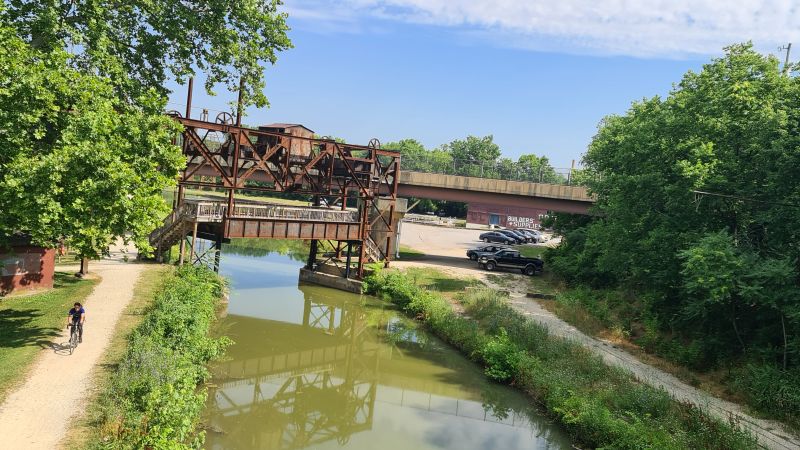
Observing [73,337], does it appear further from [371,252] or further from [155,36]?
[371,252]

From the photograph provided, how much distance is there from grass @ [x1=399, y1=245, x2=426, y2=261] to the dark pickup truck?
6099 mm

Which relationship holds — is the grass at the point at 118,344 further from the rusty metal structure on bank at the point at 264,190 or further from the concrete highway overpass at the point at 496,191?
the concrete highway overpass at the point at 496,191

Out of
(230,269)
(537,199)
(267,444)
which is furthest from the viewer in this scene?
(537,199)

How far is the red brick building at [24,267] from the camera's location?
68.2 feet

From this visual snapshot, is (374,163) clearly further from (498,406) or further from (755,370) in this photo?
(755,370)

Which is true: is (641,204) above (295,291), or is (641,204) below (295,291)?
above

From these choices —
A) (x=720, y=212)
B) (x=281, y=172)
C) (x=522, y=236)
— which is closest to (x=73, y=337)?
(x=281, y=172)

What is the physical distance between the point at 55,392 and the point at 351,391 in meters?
8.95

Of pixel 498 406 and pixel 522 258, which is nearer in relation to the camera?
pixel 498 406

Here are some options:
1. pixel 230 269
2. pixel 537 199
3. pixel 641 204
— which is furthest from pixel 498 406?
pixel 537 199

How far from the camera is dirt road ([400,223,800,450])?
15.0 meters

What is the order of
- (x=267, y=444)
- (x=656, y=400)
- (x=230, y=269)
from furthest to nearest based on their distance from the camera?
(x=230, y=269), (x=656, y=400), (x=267, y=444)

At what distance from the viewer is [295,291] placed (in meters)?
32.9

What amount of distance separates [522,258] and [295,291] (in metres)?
18.9
